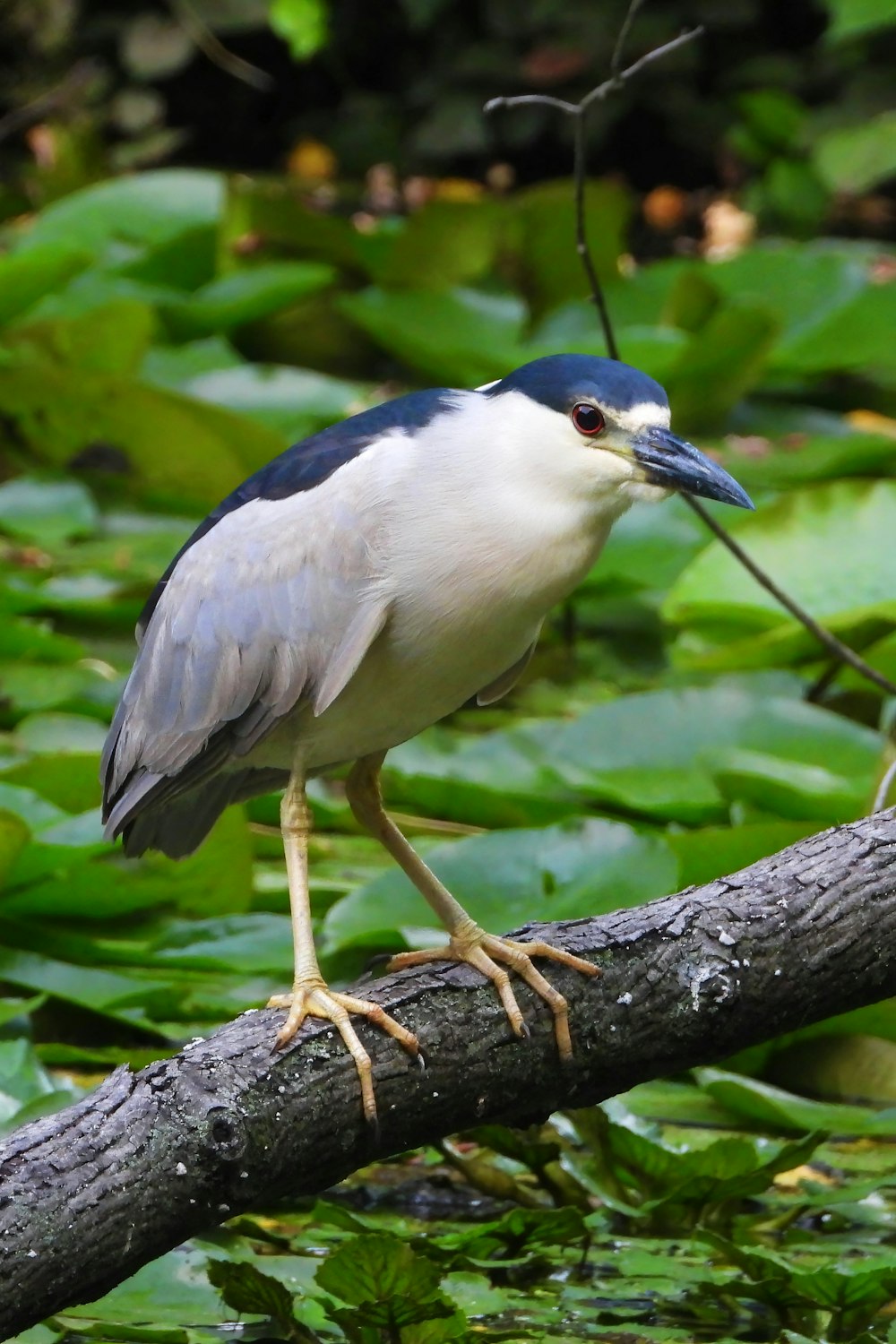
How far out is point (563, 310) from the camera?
20.2ft

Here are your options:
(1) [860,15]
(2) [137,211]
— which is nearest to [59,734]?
(2) [137,211]

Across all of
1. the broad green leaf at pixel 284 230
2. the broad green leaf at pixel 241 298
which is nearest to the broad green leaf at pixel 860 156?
the broad green leaf at pixel 284 230

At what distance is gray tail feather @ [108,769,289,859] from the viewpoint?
8.86ft

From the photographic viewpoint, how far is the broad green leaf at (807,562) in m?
3.99

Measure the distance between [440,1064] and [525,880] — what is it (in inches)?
35.9

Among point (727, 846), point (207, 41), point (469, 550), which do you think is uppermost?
point (207, 41)

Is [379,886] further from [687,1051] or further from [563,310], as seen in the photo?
[563,310]

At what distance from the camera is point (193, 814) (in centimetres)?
272

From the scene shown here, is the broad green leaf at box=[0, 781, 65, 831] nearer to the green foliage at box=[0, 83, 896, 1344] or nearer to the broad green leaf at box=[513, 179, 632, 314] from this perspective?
the green foliage at box=[0, 83, 896, 1344]

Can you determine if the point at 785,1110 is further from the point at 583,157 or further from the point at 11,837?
the point at 583,157

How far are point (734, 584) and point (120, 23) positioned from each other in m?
5.84

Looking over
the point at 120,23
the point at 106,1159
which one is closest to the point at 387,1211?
the point at 106,1159

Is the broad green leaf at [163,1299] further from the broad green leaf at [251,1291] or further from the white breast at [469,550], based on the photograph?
the white breast at [469,550]

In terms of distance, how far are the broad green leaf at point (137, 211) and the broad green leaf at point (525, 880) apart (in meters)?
3.86
